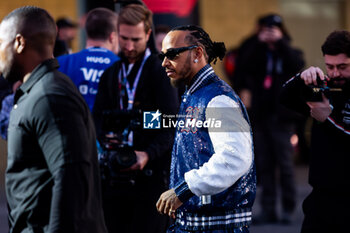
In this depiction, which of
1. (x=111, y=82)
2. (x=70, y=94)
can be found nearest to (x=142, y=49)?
(x=111, y=82)

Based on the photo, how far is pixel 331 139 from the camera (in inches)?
172

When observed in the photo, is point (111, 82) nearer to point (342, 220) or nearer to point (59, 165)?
point (342, 220)

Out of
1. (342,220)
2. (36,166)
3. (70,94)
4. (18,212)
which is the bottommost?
(342,220)

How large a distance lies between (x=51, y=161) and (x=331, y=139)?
6.54 ft

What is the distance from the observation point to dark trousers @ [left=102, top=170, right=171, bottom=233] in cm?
485

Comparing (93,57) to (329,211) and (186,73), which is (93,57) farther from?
(329,211)

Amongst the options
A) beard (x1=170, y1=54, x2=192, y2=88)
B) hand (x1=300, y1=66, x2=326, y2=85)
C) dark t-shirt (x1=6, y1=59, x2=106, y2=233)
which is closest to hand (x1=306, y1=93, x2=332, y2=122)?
hand (x1=300, y1=66, x2=326, y2=85)

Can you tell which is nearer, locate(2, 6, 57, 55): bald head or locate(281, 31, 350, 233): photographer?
locate(2, 6, 57, 55): bald head

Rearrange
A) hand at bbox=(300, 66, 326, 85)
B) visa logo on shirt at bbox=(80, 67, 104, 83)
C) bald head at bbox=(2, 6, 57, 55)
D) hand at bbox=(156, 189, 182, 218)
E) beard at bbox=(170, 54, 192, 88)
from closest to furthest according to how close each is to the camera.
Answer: bald head at bbox=(2, 6, 57, 55) < hand at bbox=(156, 189, 182, 218) < beard at bbox=(170, 54, 192, 88) < hand at bbox=(300, 66, 326, 85) < visa logo on shirt at bbox=(80, 67, 104, 83)

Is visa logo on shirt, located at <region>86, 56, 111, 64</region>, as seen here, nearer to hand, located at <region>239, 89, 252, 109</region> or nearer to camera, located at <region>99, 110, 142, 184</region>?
camera, located at <region>99, 110, 142, 184</region>

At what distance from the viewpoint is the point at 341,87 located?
14.4ft

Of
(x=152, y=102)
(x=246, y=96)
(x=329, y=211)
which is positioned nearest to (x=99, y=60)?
(x=152, y=102)

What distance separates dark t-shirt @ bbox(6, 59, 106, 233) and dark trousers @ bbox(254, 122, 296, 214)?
521cm

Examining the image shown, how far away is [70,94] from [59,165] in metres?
0.31
